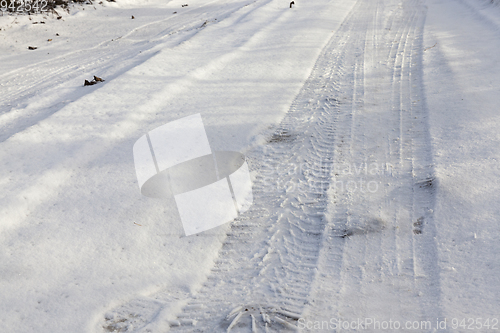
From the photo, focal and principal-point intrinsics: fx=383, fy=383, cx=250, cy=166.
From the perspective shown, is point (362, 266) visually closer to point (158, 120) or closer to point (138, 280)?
point (138, 280)

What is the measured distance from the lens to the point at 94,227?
3197 mm

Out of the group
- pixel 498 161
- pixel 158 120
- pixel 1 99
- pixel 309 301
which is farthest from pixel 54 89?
pixel 498 161

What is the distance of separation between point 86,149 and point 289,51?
4777mm

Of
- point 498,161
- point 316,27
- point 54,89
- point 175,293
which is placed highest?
point 316,27

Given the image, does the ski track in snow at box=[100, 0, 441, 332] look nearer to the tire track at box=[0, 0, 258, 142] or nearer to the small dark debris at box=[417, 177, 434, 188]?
the small dark debris at box=[417, 177, 434, 188]

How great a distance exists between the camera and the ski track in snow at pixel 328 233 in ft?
7.88

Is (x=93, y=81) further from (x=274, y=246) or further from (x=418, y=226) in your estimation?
(x=418, y=226)

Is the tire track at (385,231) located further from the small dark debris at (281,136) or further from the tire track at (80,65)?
the tire track at (80,65)

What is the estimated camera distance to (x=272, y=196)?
3562 mm

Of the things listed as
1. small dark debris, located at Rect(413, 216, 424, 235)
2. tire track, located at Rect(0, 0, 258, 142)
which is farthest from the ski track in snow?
tire track, located at Rect(0, 0, 258, 142)

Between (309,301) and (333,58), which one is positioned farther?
(333,58)

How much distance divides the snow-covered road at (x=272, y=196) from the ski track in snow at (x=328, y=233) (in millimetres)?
15

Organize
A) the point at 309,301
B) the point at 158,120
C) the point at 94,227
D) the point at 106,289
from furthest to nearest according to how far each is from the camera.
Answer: the point at 158,120
the point at 94,227
the point at 106,289
the point at 309,301

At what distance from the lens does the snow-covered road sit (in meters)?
2.45
